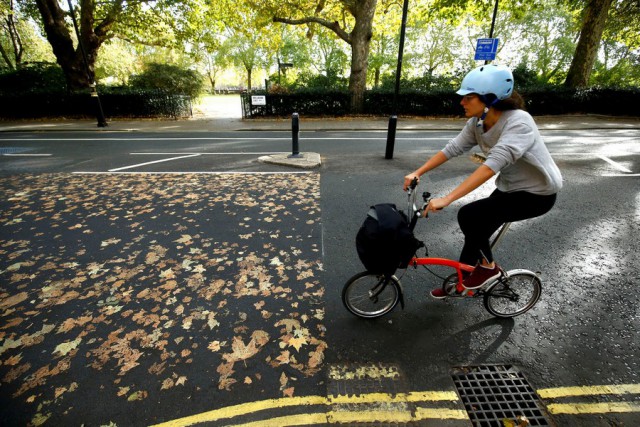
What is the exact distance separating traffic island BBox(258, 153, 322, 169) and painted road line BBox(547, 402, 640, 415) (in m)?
6.58

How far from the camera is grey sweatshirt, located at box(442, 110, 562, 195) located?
7.18 feet

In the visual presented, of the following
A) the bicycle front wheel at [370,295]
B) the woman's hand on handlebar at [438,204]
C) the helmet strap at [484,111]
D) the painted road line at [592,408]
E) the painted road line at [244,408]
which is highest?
the helmet strap at [484,111]

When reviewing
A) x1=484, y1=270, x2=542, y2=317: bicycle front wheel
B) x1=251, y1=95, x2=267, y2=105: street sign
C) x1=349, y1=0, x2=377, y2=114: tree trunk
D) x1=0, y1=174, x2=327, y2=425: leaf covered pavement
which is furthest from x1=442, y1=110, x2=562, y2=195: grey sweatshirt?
x1=349, y1=0, x2=377, y2=114: tree trunk

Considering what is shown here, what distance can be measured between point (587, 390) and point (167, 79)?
23868mm

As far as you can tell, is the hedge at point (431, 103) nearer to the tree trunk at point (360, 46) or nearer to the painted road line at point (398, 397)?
the tree trunk at point (360, 46)

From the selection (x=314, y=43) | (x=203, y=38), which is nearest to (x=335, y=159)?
(x=203, y=38)

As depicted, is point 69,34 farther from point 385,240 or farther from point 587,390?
point 587,390

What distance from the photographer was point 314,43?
4122 cm

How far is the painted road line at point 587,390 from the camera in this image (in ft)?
7.36

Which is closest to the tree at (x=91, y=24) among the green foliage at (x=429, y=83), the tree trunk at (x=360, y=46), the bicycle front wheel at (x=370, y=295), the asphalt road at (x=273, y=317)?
the tree trunk at (x=360, y=46)

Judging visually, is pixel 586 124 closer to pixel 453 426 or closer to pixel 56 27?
pixel 453 426

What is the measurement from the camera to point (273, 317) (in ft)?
9.92

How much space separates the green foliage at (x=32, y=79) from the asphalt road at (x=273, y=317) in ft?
58.8

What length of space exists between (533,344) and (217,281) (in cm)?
324
